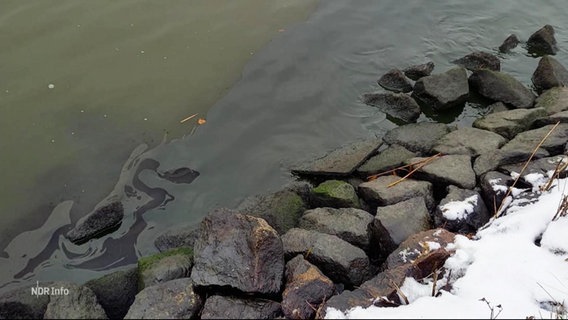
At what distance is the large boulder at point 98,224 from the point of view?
14.2ft

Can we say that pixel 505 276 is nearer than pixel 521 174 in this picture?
Yes

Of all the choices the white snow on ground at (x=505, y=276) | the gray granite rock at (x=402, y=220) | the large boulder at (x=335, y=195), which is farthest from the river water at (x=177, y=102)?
the white snow on ground at (x=505, y=276)

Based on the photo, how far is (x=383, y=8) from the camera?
24.3ft

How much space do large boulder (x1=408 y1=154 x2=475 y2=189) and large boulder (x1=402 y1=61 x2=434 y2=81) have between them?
168cm

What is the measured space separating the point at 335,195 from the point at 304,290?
4.27ft

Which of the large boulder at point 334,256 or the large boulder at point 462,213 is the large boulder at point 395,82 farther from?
the large boulder at point 334,256

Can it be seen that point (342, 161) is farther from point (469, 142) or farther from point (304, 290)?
point (304, 290)

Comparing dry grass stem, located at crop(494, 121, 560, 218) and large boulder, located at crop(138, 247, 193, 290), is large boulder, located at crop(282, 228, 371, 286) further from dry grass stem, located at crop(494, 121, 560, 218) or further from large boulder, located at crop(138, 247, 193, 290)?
dry grass stem, located at crop(494, 121, 560, 218)

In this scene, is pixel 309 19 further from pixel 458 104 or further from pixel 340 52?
pixel 458 104

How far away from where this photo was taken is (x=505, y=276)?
359 centimetres

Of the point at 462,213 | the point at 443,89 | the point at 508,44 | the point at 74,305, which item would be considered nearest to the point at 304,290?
the point at 74,305

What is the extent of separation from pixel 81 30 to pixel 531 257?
16.9 feet

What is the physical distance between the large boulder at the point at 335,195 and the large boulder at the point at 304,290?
3.31ft

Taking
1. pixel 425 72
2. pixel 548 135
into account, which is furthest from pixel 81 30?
pixel 548 135
